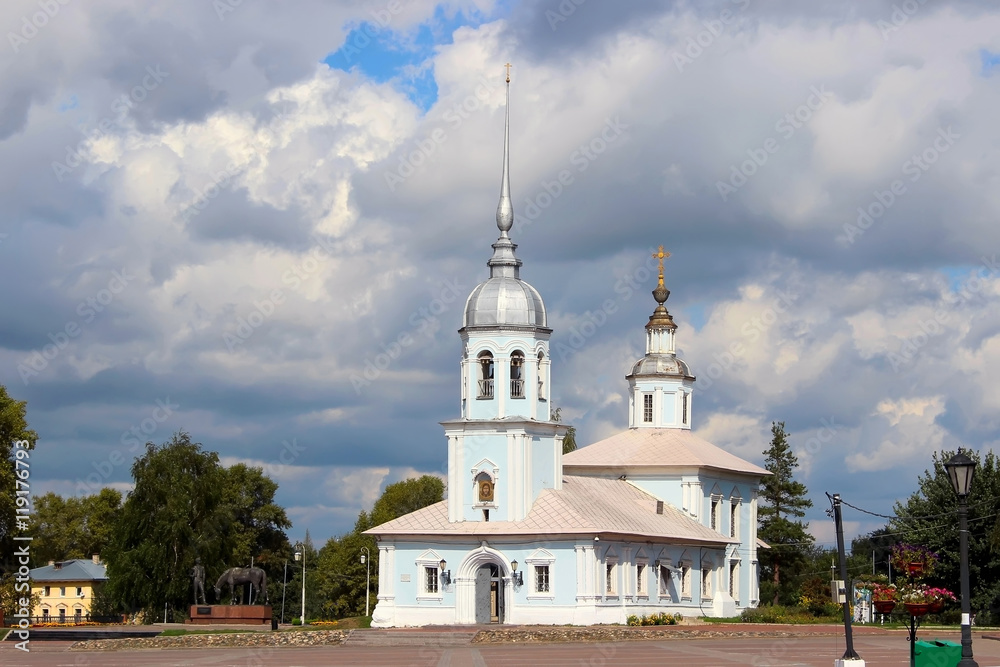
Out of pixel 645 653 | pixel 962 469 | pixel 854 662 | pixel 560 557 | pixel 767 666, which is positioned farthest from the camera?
pixel 560 557

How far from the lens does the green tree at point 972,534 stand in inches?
2203

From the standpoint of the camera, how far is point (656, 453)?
61.9 meters

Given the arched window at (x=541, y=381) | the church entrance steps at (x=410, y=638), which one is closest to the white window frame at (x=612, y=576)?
the arched window at (x=541, y=381)

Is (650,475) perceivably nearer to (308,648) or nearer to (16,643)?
(308,648)

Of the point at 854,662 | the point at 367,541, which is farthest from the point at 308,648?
the point at 367,541

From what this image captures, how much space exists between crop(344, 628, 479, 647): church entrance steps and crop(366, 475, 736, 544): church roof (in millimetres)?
5831

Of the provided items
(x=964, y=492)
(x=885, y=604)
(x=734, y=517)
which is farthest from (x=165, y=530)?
(x=964, y=492)

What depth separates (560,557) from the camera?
1969 inches

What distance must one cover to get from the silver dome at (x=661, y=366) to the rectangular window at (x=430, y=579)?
17919 mm

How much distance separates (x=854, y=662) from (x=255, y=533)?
68.5 meters

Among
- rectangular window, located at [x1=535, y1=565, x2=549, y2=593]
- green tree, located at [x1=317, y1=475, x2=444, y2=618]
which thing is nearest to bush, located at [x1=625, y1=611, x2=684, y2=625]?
rectangular window, located at [x1=535, y1=565, x2=549, y2=593]

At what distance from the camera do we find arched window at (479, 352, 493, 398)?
52031 mm

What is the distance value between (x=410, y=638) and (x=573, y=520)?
8.19m

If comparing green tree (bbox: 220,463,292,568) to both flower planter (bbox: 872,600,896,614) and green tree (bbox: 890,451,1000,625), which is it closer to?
green tree (bbox: 890,451,1000,625)
